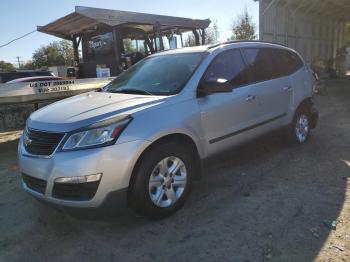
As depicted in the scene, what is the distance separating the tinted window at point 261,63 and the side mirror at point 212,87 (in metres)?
1.03

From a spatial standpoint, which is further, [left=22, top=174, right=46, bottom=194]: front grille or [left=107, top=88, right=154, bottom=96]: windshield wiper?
[left=107, top=88, right=154, bottom=96]: windshield wiper

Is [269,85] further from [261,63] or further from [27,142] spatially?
[27,142]

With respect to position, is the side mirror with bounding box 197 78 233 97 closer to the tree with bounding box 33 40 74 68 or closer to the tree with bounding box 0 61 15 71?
the tree with bounding box 33 40 74 68

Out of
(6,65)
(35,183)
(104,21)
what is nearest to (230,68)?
(35,183)

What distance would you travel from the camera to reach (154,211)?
3479 mm

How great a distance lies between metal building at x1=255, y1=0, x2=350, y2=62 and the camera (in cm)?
1532

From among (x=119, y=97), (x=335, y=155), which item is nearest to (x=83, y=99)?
(x=119, y=97)


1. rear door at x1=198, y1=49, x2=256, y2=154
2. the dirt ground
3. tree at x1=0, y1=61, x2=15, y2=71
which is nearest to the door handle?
rear door at x1=198, y1=49, x2=256, y2=154

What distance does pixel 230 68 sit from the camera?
180 inches

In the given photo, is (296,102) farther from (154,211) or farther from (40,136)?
(40,136)

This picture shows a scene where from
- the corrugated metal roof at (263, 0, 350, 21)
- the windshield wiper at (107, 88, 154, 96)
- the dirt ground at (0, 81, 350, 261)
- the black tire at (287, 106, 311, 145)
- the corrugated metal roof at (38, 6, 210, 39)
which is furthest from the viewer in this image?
the corrugated metal roof at (263, 0, 350, 21)

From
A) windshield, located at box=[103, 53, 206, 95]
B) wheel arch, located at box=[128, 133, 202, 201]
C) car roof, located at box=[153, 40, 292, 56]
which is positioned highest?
car roof, located at box=[153, 40, 292, 56]

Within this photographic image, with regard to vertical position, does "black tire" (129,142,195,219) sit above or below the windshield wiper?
below

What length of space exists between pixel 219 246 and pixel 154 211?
2.40ft
